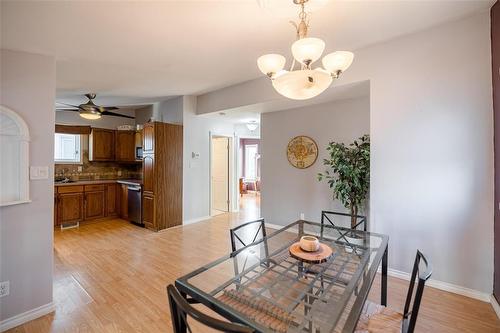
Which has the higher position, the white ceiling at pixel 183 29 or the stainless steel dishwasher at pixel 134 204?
the white ceiling at pixel 183 29

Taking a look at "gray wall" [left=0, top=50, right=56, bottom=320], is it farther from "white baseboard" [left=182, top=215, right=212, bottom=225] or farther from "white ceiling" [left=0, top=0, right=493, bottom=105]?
"white baseboard" [left=182, top=215, right=212, bottom=225]

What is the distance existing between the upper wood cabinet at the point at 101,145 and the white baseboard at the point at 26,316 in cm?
410

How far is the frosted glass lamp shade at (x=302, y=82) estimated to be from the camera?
1528 millimetres

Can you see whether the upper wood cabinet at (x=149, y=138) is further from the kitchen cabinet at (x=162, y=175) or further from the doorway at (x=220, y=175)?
the doorway at (x=220, y=175)

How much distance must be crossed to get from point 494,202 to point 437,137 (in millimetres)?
750

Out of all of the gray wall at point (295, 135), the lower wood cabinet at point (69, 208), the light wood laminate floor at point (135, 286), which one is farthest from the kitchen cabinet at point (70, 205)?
the gray wall at point (295, 135)

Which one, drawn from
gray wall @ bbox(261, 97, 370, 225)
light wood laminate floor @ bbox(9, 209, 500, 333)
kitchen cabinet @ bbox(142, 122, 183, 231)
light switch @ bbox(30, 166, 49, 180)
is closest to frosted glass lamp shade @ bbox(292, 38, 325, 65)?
light wood laminate floor @ bbox(9, 209, 500, 333)

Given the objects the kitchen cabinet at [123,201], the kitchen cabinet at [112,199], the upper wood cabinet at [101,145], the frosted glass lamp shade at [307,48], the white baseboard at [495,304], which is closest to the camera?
the frosted glass lamp shade at [307,48]

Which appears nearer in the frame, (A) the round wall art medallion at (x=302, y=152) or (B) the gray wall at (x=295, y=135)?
(B) the gray wall at (x=295, y=135)

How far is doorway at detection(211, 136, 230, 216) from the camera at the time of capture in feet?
20.8

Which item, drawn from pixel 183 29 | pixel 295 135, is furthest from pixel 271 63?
pixel 295 135

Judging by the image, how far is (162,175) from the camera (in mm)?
4641

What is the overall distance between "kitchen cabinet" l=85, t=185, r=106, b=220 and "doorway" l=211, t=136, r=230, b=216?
2.56 metres

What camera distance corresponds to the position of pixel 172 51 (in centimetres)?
278
